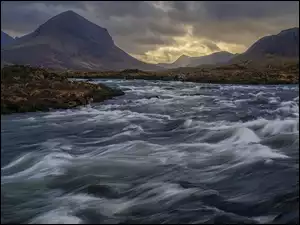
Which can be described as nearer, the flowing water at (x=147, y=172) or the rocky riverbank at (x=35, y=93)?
the flowing water at (x=147, y=172)

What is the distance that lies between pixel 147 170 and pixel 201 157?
11.5 ft

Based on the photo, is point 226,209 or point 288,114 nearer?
point 226,209

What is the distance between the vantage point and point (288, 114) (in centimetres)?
3269

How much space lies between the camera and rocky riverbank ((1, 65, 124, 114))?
14.6 meters

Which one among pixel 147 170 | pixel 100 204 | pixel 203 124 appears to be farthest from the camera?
pixel 203 124

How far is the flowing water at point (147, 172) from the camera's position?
11352 mm

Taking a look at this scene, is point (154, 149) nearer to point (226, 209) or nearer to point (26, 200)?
point (226, 209)

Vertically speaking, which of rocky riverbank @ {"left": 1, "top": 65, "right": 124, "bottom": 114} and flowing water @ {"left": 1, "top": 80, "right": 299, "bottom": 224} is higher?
rocky riverbank @ {"left": 1, "top": 65, "right": 124, "bottom": 114}

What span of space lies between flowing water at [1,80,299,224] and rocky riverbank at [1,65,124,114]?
809 mm

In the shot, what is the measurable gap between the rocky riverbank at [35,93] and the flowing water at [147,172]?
2.65ft

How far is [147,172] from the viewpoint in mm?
15703

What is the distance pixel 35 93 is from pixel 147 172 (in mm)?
11136

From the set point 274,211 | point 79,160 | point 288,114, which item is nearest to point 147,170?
point 79,160

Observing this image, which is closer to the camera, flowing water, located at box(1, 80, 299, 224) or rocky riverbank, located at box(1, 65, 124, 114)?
flowing water, located at box(1, 80, 299, 224)
